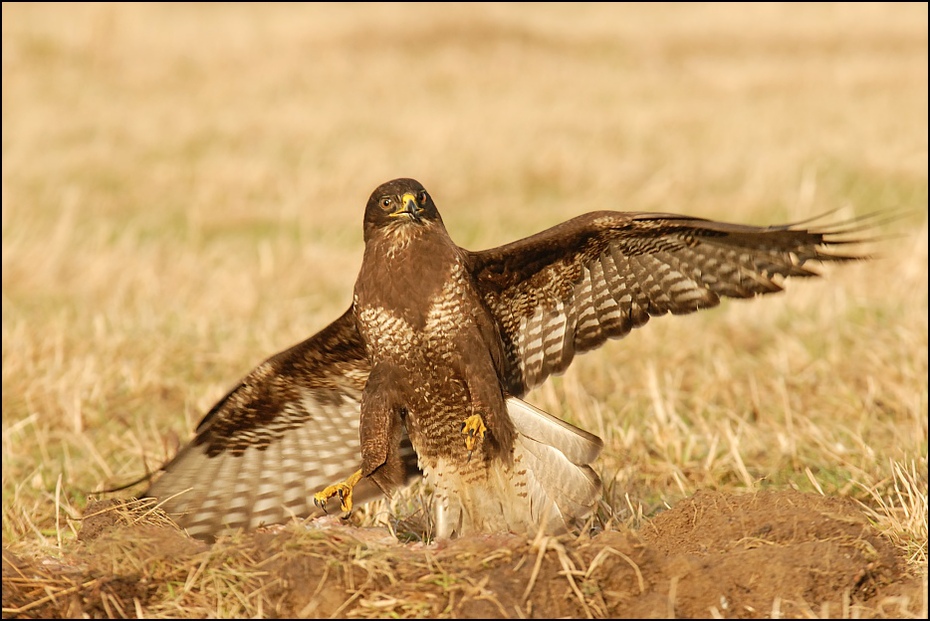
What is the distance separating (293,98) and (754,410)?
44.9 ft

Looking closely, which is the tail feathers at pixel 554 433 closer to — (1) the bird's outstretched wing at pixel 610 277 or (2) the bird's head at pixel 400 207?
(1) the bird's outstretched wing at pixel 610 277

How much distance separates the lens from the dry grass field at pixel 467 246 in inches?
134

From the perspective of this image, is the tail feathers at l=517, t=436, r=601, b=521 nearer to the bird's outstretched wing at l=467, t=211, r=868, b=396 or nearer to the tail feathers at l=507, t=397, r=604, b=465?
the tail feathers at l=507, t=397, r=604, b=465

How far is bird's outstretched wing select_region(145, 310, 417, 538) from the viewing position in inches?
177

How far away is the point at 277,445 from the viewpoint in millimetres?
4836

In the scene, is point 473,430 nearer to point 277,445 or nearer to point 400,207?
point 400,207

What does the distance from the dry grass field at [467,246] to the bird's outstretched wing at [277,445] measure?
0.87ft

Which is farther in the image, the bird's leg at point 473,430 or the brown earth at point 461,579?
the bird's leg at point 473,430

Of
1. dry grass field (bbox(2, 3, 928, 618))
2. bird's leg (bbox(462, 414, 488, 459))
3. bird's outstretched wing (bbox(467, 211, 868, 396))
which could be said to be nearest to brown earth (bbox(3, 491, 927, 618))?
dry grass field (bbox(2, 3, 928, 618))

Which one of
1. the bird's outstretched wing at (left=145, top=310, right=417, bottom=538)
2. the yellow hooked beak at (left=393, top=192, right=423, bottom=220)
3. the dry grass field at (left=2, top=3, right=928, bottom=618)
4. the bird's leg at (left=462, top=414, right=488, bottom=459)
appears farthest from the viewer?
the bird's outstretched wing at (left=145, top=310, right=417, bottom=538)

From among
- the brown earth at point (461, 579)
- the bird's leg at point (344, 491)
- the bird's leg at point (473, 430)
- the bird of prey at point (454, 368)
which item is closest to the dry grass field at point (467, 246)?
the brown earth at point (461, 579)

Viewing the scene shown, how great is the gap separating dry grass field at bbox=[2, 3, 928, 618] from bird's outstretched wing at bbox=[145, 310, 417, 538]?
0.26m

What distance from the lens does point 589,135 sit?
51.7 ft

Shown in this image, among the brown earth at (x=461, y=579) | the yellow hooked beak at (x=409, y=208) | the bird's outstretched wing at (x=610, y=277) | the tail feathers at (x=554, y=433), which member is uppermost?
the yellow hooked beak at (x=409, y=208)
